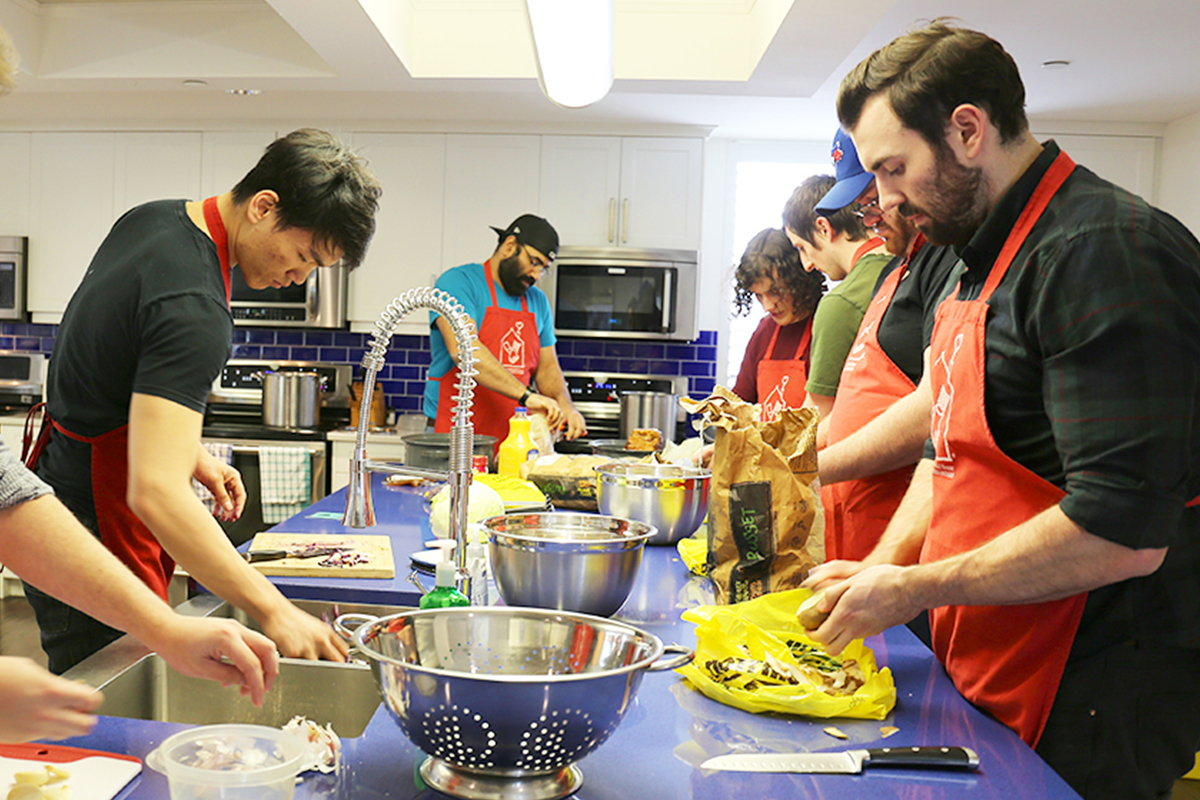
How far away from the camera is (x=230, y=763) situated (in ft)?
2.78

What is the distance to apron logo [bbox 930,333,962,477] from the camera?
1.33 metres

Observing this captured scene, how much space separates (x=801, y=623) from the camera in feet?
4.07

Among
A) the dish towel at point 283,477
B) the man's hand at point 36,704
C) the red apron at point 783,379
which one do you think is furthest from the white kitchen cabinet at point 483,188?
the man's hand at point 36,704

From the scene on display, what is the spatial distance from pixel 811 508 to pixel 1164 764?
56cm

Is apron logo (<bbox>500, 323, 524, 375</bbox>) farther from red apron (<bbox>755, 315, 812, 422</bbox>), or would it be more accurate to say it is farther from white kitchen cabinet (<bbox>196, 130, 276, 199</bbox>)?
white kitchen cabinet (<bbox>196, 130, 276, 199</bbox>)

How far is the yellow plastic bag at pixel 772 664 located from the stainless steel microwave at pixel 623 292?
3.55 metres

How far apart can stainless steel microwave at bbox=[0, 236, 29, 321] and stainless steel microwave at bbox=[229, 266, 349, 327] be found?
1255 mm

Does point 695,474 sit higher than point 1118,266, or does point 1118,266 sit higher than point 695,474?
point 1118,266

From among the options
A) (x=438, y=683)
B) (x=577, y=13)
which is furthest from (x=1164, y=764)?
(x=577, y=13)

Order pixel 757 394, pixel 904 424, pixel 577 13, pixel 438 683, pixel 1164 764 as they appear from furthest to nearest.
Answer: pixel 757 394 → pixel 577 13 → pixel 904 424 → pixel 1164 764 → pixel 438 683

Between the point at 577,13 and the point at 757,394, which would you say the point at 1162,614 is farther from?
the point at 757,394

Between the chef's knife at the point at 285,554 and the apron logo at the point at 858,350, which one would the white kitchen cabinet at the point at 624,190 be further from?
the chef's knife at the point at 285,554

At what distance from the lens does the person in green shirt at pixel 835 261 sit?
2.29m

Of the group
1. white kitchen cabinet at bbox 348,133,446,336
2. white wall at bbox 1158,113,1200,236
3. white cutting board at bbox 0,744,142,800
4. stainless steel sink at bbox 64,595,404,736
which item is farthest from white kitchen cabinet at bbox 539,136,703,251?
white cutting board at bbox 0,744,142,800
